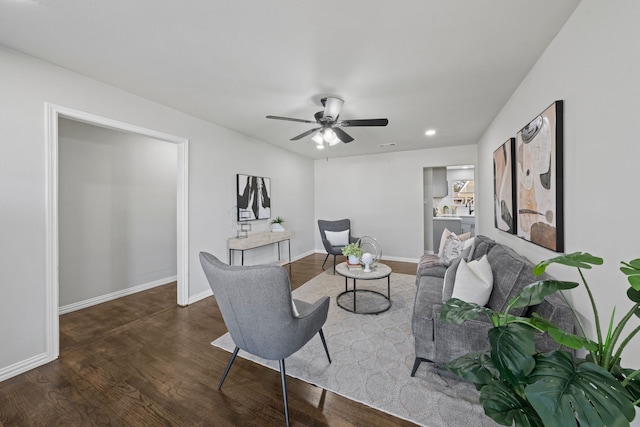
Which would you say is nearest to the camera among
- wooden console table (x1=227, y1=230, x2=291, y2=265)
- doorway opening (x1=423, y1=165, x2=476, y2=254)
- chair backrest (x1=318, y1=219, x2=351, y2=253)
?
wooden console table (x1=227, y1=230, x2=291, y2=265)

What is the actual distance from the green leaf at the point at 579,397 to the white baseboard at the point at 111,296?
170 inches

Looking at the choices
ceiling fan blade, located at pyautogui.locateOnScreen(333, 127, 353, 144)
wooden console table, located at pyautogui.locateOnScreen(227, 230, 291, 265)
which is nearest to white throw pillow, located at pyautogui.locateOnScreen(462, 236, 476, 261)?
ceiling fan blade, located at pyautogui.locateOnScreen(333, 127, 353, 144)

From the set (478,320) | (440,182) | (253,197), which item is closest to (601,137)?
(478,320)

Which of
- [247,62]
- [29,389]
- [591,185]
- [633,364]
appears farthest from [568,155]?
[29,389]

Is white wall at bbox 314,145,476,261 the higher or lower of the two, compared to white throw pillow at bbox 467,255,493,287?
higher

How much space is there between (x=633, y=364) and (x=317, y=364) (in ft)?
5.84

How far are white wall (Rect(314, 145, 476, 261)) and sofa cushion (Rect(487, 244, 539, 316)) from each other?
337 centimetres

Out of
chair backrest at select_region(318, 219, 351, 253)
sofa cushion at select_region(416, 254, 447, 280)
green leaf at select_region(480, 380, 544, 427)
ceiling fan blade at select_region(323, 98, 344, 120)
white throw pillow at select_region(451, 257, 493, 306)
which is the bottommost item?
sofa cushion at select_region(416, 254, 447, 280)

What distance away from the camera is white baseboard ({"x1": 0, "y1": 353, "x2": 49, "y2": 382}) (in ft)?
6.16

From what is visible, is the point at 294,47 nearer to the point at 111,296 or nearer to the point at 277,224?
the point at 277,224

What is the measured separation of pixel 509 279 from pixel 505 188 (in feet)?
4.41

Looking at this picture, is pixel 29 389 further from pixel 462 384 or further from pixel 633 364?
pixel 633 364

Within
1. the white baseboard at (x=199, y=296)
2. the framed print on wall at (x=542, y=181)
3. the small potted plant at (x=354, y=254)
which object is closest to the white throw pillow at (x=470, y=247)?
the framed print on wall at (x=542, y=181)

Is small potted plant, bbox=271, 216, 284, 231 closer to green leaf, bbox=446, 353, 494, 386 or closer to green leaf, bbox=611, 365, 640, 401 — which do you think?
green leaf, bbox=446, 353, 494, 386
